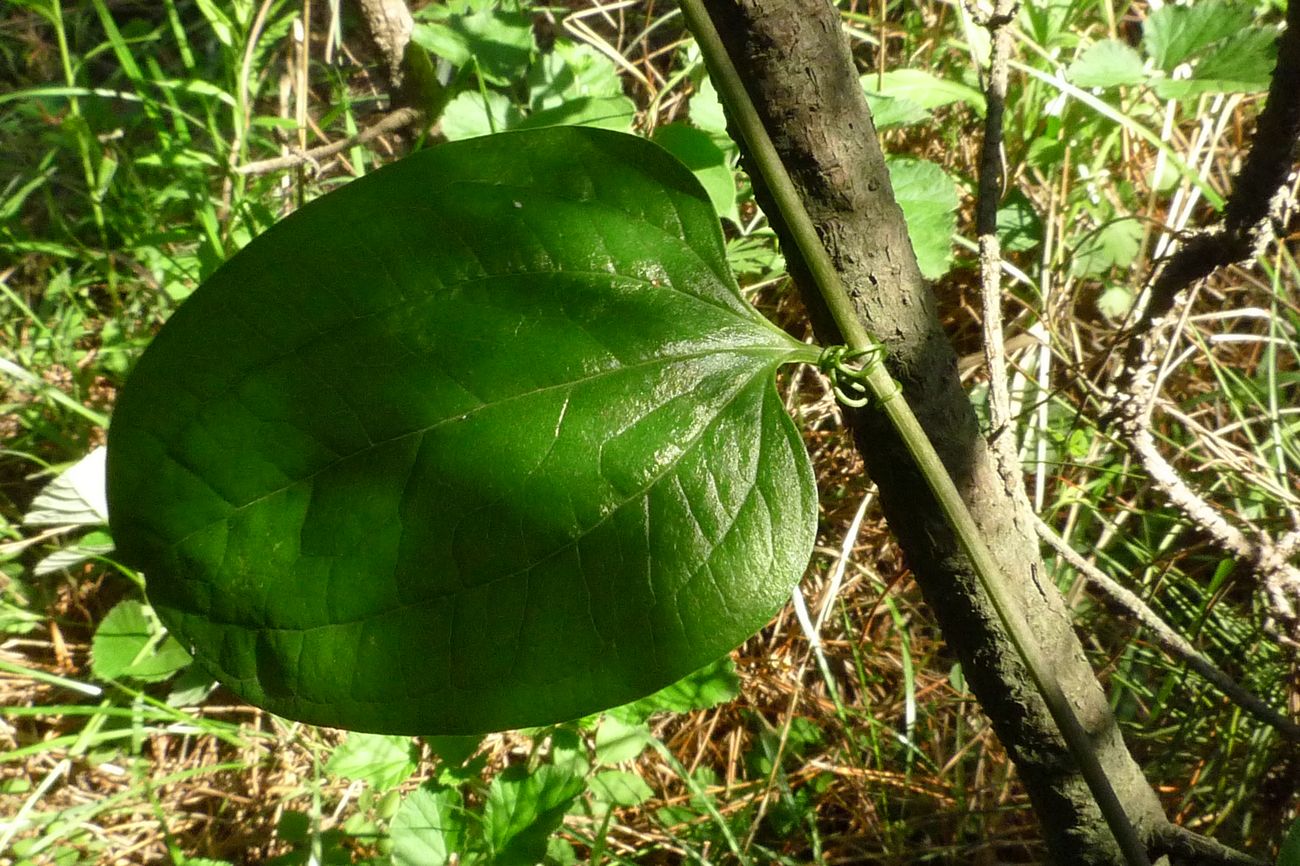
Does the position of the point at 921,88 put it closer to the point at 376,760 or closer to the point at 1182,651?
the point at 1182,651

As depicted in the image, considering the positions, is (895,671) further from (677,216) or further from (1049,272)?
(677,216)

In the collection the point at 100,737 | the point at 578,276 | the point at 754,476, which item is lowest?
→ the point at 100,737

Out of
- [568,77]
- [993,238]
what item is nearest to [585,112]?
[568,77]

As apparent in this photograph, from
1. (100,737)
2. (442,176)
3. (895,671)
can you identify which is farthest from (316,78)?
(895,671)

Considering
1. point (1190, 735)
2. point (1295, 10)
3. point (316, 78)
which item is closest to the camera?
point (1295, 10)

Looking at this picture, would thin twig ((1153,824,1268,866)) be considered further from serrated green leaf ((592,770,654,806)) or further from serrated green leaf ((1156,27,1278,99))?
serrated green leaf ((1156,27,1278,99))
